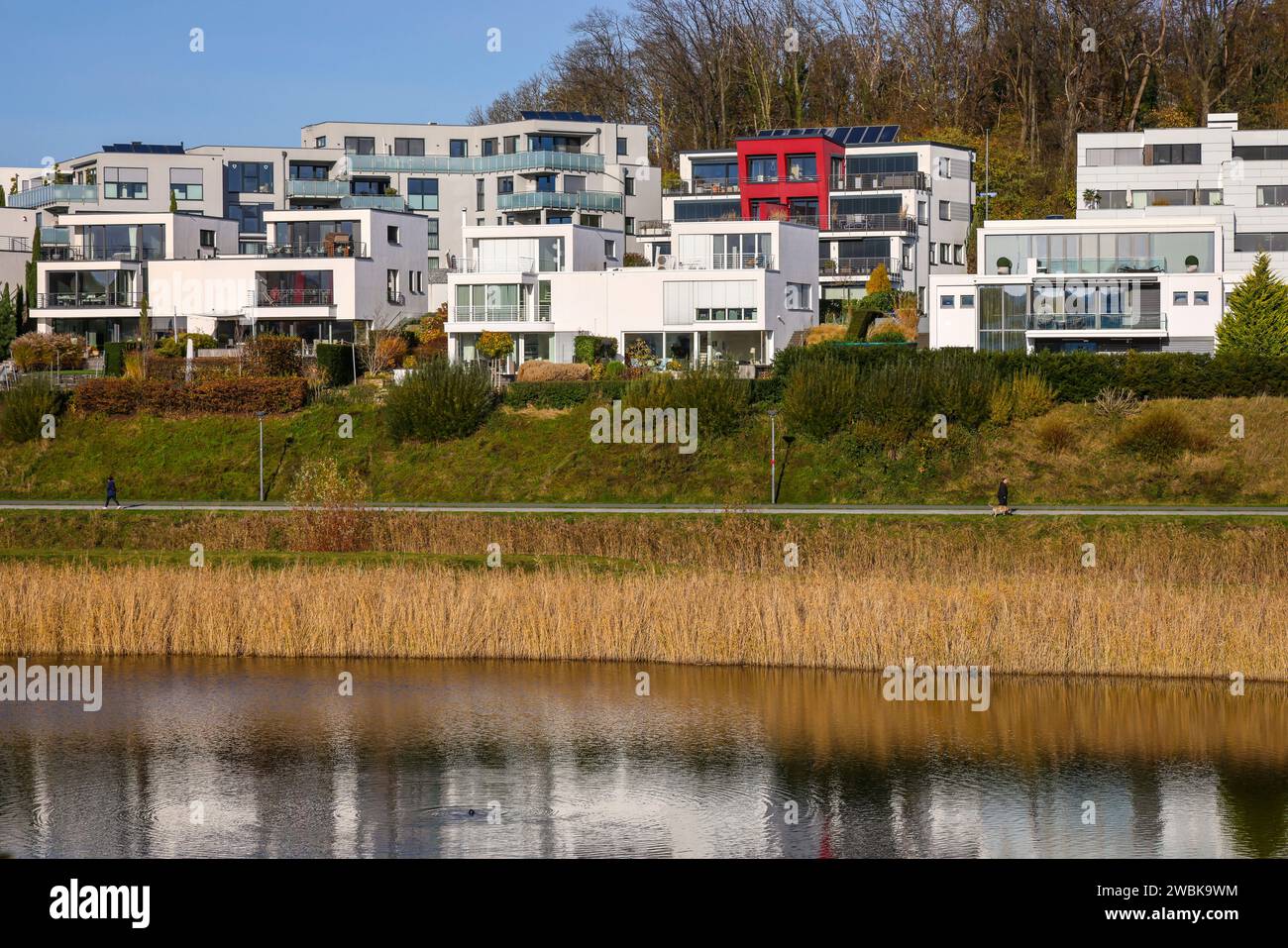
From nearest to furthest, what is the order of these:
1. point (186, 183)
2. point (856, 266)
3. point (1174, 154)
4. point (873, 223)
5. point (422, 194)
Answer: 1. point (1174, 154)
2. point (856, 266)
3. point (873, 223)
4. point (186, 183)
5. point (422, 194)

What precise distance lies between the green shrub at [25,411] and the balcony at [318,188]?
35.7 m

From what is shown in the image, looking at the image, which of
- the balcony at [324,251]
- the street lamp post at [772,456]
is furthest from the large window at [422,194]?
the street lamp post at [772,456]

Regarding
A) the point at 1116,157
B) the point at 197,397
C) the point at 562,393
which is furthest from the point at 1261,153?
the point at 197,397

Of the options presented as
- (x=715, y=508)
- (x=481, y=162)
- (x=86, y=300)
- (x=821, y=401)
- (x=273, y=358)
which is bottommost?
(x=715, y=508)

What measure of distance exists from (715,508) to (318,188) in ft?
178

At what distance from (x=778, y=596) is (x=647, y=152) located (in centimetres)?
7230

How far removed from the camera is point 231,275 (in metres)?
82.3

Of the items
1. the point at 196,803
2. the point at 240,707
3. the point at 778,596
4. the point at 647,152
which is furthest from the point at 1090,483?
the point at 647,152

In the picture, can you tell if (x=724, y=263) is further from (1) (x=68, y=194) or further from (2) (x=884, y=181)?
(1) (x=68, y=194)

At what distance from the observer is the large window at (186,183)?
318 ft

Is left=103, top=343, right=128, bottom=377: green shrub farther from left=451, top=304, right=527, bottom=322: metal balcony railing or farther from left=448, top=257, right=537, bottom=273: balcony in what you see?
left=448, top=257, right=537, bottom=273: balcony

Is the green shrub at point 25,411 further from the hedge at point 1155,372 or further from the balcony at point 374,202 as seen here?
the hedge at point 1155,372

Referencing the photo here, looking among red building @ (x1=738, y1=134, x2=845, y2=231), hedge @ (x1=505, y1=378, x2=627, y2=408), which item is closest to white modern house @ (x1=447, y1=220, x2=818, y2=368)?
red building @ (x1=738, y1=134, x2=845, y2=231)
